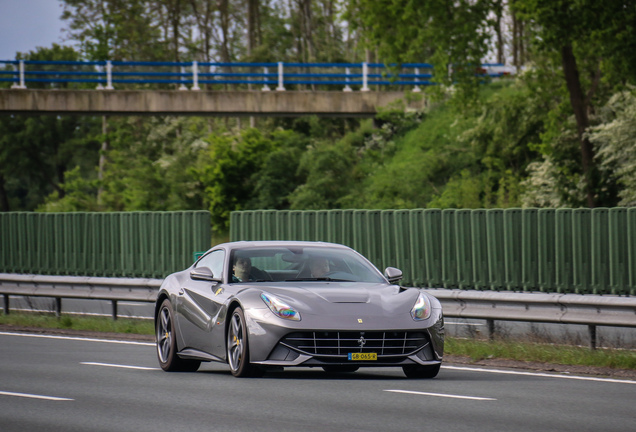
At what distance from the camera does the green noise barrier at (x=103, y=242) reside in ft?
75.5

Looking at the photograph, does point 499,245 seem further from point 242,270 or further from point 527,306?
point 242,270

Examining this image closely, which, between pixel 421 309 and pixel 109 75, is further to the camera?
pixel 109 75

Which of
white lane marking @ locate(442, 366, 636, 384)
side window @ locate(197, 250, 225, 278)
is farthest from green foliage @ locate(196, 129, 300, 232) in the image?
white lane marking @ locate(442, 366, 636, 384)

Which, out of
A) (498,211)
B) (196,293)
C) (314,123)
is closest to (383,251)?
(498,211)

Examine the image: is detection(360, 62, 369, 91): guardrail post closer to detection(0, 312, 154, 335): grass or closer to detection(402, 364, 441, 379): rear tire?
detection(0, 312, 154, 335): grass

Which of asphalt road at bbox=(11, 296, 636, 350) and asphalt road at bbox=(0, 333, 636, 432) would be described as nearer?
asphalt road at bbox=(0, 333, 636, 432)

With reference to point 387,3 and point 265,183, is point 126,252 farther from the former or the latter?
point 265,183

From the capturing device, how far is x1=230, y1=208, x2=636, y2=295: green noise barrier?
1639cm

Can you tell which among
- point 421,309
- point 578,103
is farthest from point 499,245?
point 578,103

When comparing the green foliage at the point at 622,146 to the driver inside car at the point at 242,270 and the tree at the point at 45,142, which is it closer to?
the driver inside car at the point at 242,270

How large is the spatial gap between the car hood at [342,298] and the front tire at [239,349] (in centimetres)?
38

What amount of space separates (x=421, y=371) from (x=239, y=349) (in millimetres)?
1746

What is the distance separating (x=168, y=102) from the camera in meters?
41.4

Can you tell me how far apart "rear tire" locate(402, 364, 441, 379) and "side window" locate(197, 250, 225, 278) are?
6.70 feet
